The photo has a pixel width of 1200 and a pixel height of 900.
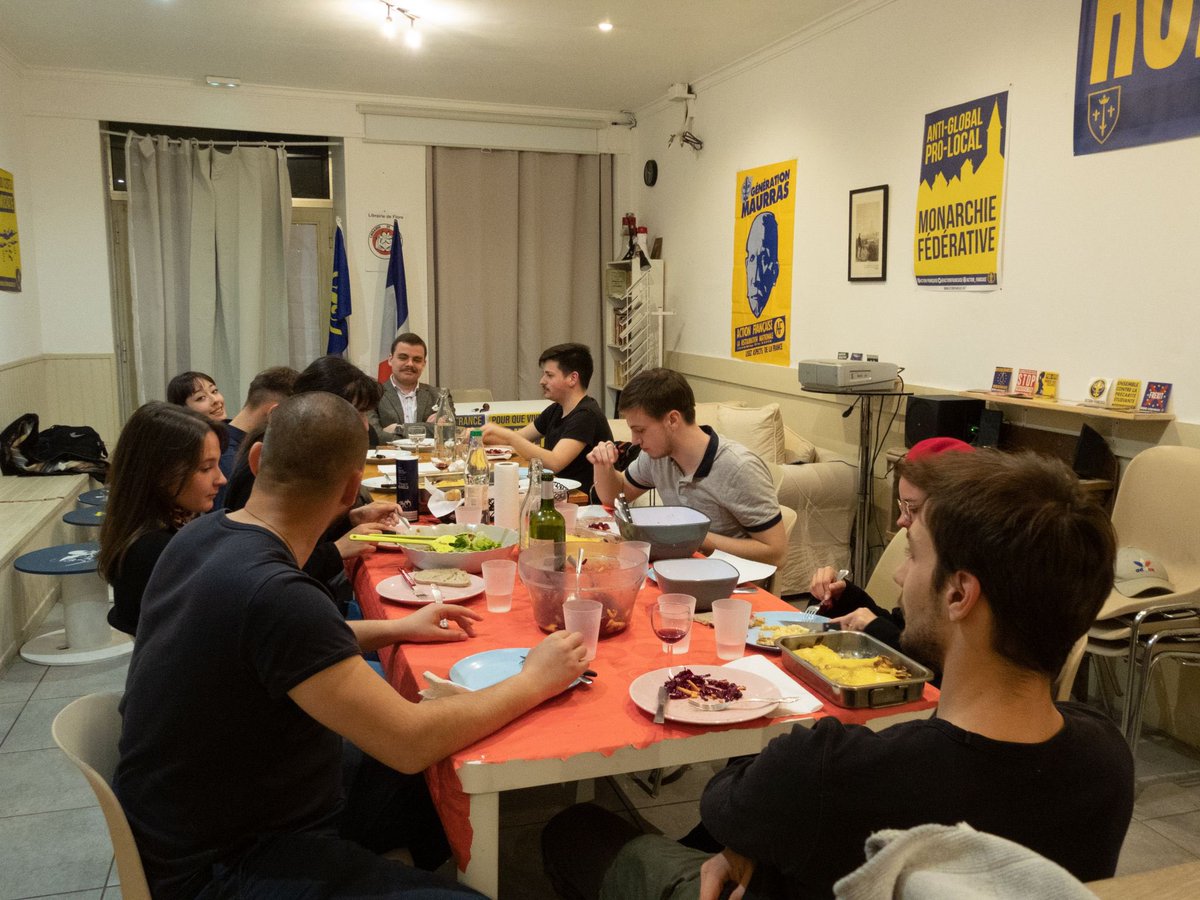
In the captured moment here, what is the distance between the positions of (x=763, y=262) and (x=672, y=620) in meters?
4.17

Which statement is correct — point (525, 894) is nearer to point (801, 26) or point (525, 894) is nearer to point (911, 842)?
point (911, 842)

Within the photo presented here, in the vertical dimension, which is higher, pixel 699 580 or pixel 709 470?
pixel 709 470

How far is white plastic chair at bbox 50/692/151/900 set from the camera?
133 centimetres

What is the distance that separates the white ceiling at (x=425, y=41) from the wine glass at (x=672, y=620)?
12.3ft

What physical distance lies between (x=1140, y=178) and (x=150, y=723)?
3417 millimetres

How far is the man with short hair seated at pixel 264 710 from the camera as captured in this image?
1333mm

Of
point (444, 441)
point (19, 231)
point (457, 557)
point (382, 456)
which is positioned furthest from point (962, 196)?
point (19, 231)

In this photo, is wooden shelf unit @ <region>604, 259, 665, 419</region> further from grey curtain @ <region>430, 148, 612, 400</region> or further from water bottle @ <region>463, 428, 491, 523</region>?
water bottle @ <region>463, 428, 491, 523</region>

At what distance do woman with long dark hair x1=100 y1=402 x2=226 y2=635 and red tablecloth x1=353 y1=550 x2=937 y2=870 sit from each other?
1.69 ft

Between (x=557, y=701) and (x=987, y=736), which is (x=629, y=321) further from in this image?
(x=987, y=736)

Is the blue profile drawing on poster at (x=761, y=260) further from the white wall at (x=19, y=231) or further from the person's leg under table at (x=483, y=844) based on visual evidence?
the person's leg under table at (x=483, y=844)

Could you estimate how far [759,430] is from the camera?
491 centimetres

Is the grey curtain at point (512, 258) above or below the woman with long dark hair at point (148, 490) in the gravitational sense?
above

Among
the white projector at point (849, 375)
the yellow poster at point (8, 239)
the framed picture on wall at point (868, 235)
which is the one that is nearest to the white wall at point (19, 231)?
the yellow poster at point (8, 239)
